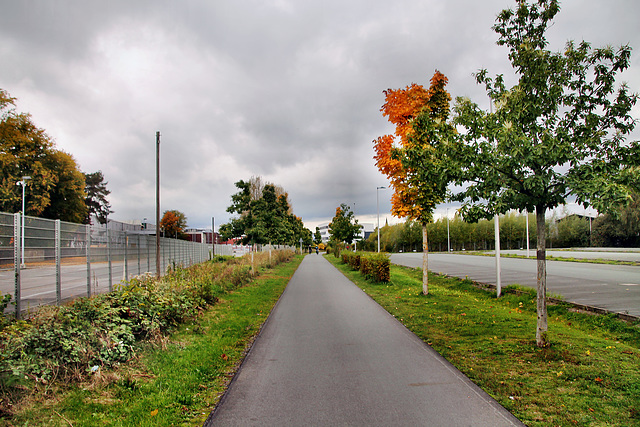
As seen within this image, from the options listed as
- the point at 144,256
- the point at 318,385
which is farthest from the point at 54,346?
the point at 144,256

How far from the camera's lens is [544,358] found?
5.61 metres

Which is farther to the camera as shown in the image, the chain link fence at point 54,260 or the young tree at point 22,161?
the young tree at point 22,161

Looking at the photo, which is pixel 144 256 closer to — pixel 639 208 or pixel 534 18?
pixel 534 18

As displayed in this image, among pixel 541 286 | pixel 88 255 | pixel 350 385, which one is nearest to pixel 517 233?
pixel 541 286

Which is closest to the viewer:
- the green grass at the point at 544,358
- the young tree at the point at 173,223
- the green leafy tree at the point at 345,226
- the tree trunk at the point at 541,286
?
the green grass at the point at 544,358

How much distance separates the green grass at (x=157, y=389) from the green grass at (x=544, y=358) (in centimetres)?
355

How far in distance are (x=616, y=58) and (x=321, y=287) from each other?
41.4ft

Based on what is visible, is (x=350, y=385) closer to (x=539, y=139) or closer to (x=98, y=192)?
(x=539, y=139)

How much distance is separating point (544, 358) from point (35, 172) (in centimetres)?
4520

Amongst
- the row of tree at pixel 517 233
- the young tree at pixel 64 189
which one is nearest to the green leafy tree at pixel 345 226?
the row of tree at pixel 517 233

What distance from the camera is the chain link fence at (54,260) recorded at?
21.8 feet

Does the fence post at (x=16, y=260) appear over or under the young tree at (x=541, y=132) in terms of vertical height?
under

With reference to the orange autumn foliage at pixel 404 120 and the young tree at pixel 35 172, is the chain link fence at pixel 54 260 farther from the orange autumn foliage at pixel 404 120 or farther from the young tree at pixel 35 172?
the young tree at pixel 35 172

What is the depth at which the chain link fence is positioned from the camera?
261 inches
